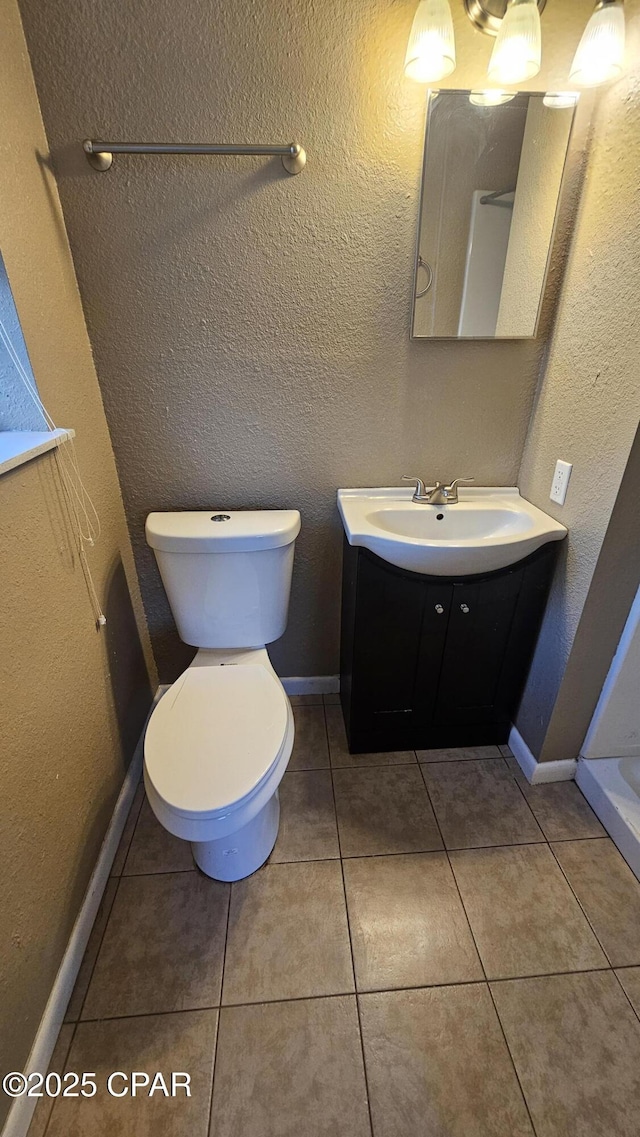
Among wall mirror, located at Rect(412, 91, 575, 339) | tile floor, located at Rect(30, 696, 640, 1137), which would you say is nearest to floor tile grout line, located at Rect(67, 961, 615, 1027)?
tile floor, located at Rect(30, 696, 640, 1137)

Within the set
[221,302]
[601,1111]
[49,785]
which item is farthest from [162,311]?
[601,1111]

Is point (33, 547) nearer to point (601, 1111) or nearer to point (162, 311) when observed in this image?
point (162, 311)

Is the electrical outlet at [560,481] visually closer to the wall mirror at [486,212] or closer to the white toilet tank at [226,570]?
the wall mirror at [486,212]

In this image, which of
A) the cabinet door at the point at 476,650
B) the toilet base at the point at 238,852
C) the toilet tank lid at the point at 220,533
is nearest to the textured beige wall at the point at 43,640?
the toilet tank lid at the point at 220,533

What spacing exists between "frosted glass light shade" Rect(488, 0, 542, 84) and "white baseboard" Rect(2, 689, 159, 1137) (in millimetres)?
2052

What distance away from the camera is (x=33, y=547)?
0.95m

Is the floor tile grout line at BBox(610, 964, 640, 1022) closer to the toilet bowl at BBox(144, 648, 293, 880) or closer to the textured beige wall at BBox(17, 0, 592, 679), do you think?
the toilet bowl at BBox(144, 648, 293, 880)

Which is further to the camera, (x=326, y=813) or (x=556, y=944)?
(x=326, y=813)

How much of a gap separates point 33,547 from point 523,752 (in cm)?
153

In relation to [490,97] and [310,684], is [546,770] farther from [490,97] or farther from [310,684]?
[490,97]

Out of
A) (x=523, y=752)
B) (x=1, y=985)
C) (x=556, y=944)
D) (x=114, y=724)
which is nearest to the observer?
(x=1, y=985)

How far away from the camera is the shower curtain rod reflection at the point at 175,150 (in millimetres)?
1062

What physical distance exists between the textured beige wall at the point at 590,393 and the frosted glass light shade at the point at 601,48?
30mm

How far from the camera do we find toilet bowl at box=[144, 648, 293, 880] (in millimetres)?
955
